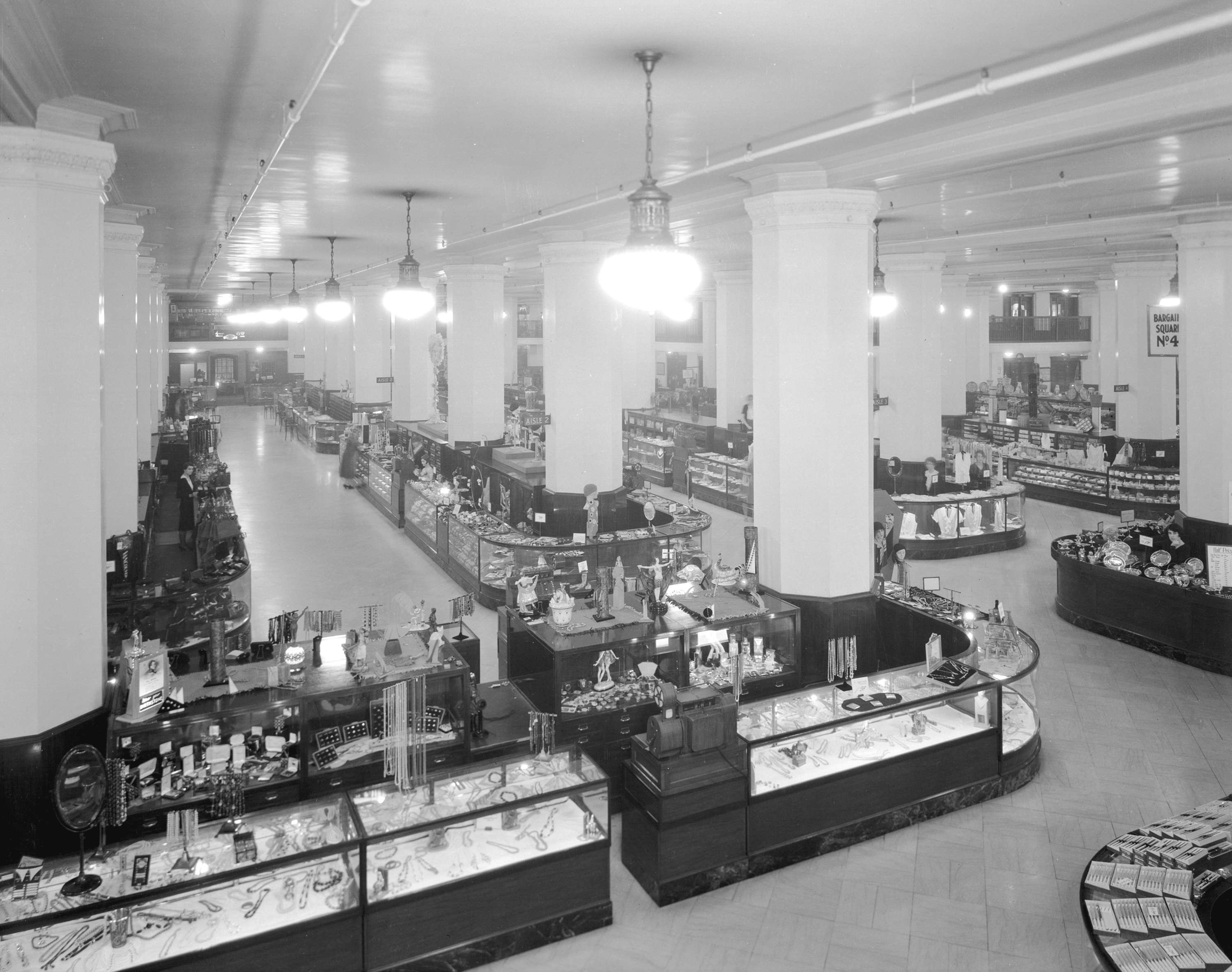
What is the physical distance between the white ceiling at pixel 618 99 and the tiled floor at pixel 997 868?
14.4ft

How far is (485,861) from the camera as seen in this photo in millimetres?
5031

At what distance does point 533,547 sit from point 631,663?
3.52 m

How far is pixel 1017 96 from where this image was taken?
610 cm

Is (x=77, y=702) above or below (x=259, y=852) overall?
above

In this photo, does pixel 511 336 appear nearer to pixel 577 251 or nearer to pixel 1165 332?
Answer: pixel 577 251

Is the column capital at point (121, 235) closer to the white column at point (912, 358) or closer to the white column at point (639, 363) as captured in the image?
the white column at point (912, 358)

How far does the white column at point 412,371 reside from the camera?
21250 millimetres

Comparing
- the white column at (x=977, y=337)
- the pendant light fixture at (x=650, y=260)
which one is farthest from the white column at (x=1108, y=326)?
the pendant light fixture at (x=650, y=260)

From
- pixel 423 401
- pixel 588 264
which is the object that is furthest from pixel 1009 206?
pixel 423 401

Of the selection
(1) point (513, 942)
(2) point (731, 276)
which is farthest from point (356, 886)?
(2) point (731, 276)

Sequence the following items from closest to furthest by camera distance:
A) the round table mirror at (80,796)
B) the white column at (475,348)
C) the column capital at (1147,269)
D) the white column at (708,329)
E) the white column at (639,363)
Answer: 1. the round table mirror at (80,796)
2. the white column at (475,348)
3. the column capital at (1147,269)
4. the white column at (639,363)
5. the white column at (708,329)

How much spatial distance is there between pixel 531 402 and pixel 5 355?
24952mm

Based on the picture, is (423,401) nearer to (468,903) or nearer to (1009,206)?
(1009,206)

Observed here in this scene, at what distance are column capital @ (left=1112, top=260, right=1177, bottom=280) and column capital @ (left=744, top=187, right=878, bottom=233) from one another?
11.9 metres
